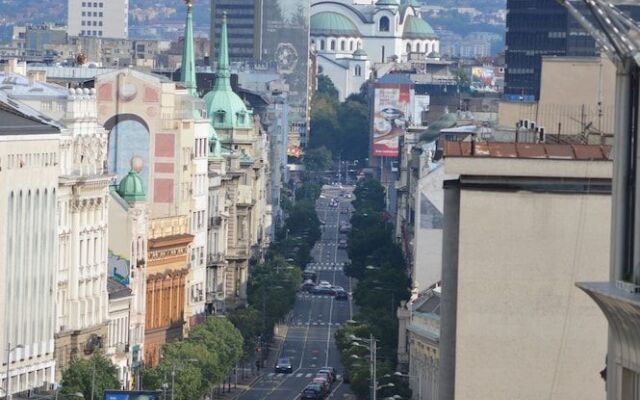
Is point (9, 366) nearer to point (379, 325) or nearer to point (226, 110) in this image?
point (379, 325)

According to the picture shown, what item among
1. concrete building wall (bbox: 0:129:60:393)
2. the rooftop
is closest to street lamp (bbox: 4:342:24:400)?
concrete building wall (bbox: 0:129:60:393)

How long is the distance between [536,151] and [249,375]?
293 ft

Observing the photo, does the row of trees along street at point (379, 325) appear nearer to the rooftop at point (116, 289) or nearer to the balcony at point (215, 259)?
the balcony at point (215, 259)

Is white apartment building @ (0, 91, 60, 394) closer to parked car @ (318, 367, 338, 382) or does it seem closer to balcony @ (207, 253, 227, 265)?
parked car @ (318, 367, 338, 382)

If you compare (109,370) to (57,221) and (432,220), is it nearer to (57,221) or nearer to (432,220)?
(57,221)

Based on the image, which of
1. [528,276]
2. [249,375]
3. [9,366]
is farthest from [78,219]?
[528,276]

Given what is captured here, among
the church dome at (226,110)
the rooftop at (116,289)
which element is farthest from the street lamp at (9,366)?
the church dome at (226,110)

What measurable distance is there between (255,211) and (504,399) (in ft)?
454

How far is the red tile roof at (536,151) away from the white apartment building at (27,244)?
49.0m

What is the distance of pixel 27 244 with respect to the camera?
111 m

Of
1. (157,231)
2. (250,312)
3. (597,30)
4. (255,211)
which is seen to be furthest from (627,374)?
(255,211)

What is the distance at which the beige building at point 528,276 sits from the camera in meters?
54.0

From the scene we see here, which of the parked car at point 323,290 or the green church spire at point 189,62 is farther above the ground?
the green church spire at point 189,62

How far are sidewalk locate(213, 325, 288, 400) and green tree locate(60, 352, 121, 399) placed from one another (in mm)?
23474
